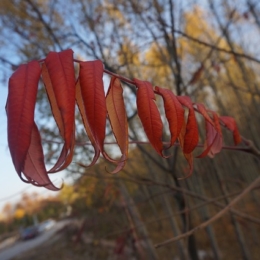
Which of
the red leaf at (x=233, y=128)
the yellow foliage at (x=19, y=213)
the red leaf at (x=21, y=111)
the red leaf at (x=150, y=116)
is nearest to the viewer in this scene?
the red leaf at (x=21, y=111)

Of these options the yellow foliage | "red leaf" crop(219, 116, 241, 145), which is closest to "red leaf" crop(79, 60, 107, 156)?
"red leaf" crop(219, 116, 241, 145)

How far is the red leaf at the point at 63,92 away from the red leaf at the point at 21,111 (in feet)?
0.09

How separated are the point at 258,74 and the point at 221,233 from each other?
929cm

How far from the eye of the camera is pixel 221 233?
849cm

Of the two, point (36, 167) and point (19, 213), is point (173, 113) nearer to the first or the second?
point (36, 167)

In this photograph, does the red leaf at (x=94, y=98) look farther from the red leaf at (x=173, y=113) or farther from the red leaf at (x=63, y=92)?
the red leaf at (x=173, y=113)

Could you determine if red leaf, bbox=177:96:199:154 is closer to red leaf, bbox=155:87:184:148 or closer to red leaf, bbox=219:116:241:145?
red leaf, bbox=155:87:184:148

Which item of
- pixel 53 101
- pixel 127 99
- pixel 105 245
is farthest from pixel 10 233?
pixel 53 101

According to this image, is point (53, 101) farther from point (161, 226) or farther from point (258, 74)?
point (258, 74)

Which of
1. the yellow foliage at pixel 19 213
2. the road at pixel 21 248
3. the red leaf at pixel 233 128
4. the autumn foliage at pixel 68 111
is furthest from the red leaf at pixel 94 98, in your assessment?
the yellow foliage at pixel 19 213

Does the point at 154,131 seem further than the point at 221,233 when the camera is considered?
No

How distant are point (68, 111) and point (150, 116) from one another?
15cm

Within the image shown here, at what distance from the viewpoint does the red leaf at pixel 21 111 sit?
0.35 metres

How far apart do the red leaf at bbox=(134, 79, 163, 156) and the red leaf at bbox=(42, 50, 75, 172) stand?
4.7 inches
